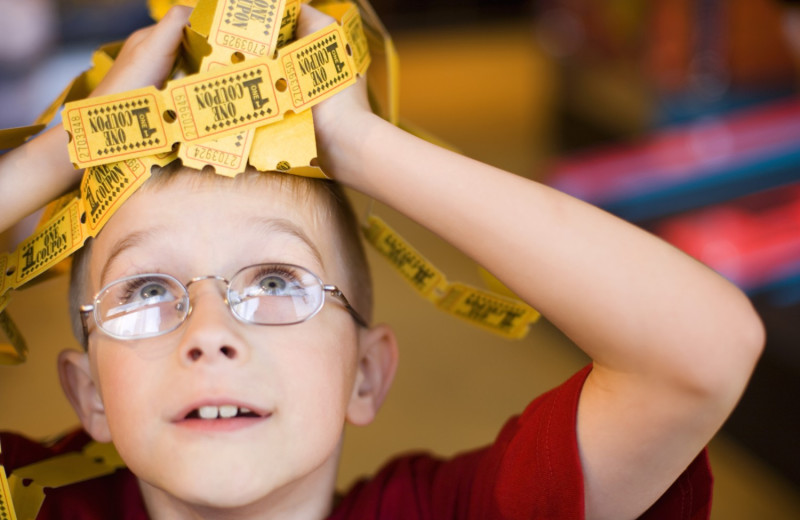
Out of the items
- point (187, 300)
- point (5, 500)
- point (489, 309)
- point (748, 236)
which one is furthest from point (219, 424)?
point (748, 236)

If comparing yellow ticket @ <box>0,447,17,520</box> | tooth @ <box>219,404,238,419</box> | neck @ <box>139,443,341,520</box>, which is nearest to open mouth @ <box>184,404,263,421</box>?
tooth @ <box>219,404,238,419</box>

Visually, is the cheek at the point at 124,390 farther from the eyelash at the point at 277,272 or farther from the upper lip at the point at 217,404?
the eyelash at the point at 277,272

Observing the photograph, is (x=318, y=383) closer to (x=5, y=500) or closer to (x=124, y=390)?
(x=124, y=390)

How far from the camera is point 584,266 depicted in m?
0.86

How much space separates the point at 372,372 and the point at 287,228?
10.3 inches

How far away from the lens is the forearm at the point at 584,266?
836mm

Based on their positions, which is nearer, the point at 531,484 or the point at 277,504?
the point at 531,484

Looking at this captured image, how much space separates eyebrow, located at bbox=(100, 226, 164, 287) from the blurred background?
107 cm

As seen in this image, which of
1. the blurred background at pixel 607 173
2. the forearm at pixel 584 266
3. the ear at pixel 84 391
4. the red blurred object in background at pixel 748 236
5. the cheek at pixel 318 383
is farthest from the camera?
the red blurred object in background at pixel 748 236

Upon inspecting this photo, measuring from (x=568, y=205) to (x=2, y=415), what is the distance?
6.80 ft

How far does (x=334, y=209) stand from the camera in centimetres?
109

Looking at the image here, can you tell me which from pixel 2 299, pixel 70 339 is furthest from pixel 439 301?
pixel 70 339

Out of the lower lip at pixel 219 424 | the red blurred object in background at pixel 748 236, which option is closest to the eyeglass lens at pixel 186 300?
Answer: the lower lip at pixel 219 424

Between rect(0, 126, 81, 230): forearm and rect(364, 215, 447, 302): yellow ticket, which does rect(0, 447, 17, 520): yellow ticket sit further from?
rect(364, 215, 447, 302): yellow ticket
